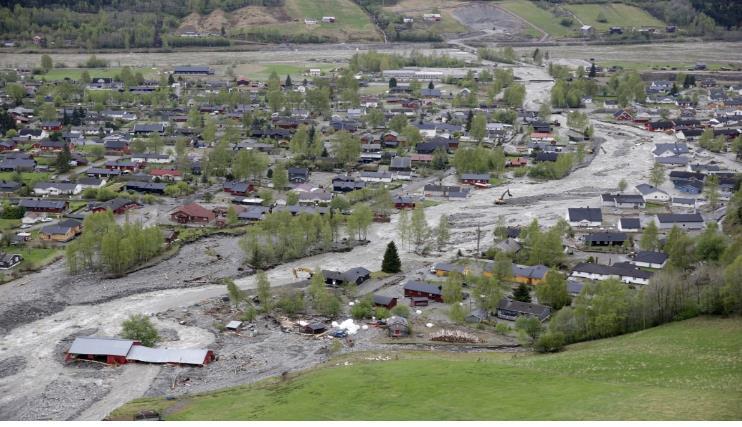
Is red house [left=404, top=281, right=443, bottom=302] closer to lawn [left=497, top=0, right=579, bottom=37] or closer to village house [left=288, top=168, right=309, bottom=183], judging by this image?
village house [left=288, top=168, right=309, bottom=183]

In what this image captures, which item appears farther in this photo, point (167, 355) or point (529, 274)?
point (529, 274)

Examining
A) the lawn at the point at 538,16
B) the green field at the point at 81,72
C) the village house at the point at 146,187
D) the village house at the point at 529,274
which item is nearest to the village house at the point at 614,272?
the village house at the point at 529,274

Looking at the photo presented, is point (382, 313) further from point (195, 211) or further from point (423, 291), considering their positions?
point (195, 211)

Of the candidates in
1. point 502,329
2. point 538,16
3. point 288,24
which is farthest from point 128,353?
point 538,16

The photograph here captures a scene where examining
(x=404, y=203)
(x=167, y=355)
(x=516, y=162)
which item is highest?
(x=516, y=162)

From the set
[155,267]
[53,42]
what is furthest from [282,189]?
[53,42]

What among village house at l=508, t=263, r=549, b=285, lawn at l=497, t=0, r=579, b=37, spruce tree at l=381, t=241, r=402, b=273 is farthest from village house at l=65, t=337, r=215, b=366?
lawn at l=497, t=0, r=579, b=37

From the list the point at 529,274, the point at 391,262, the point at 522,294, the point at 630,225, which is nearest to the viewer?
the point at 522,294
